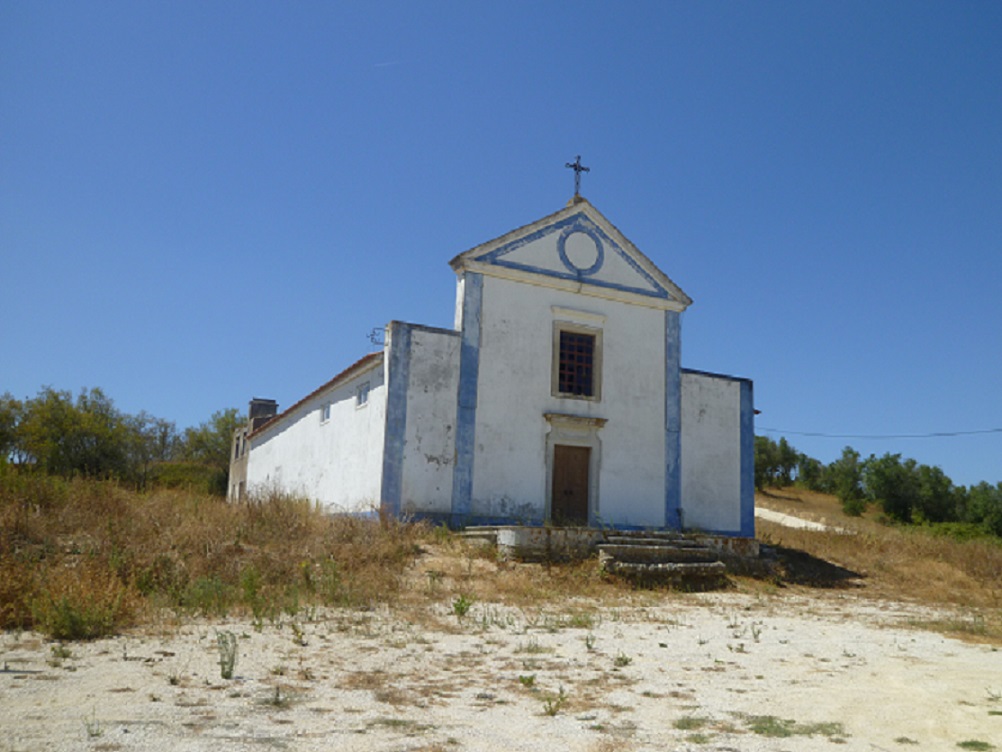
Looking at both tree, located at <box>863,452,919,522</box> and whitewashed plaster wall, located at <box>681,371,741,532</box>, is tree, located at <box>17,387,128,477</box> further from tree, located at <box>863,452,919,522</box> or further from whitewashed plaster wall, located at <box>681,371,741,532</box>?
tree, located at <box>863,452,919,522</box>

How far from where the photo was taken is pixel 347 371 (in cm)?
1905

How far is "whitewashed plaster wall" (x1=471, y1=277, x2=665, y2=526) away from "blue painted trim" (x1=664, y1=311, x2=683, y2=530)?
139 millimetres

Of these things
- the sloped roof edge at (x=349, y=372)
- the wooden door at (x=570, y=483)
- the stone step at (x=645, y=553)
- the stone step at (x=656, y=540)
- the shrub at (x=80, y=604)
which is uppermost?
the sloped roof edge at (x=349, y=372)

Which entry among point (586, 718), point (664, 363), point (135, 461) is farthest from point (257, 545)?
point (135, 461)

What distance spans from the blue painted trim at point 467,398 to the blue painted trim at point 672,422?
4.89 m

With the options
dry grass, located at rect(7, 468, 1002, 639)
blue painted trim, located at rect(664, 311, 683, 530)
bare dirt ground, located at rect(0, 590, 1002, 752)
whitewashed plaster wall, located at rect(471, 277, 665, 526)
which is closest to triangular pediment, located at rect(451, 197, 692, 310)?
whitewashed plaster wall, located at rect(471, 277, 665, 526)

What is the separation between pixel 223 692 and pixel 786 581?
12637 mm


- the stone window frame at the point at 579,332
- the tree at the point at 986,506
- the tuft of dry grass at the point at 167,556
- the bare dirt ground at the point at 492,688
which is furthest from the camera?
the tree at the point at 986,506

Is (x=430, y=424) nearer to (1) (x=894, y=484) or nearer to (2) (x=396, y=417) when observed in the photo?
(2) (x=396, y=417)

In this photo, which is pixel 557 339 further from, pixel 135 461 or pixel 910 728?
pixel 135 461

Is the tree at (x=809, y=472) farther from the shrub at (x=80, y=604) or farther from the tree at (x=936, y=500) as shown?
the shrub at (x=80, y=604)

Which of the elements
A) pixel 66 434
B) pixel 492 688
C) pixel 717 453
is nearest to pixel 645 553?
pixel 717 453

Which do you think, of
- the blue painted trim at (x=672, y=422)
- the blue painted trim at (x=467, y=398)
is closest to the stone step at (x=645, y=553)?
the blue painted trim at (x=467, y=398)

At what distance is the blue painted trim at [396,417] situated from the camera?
637 inches
